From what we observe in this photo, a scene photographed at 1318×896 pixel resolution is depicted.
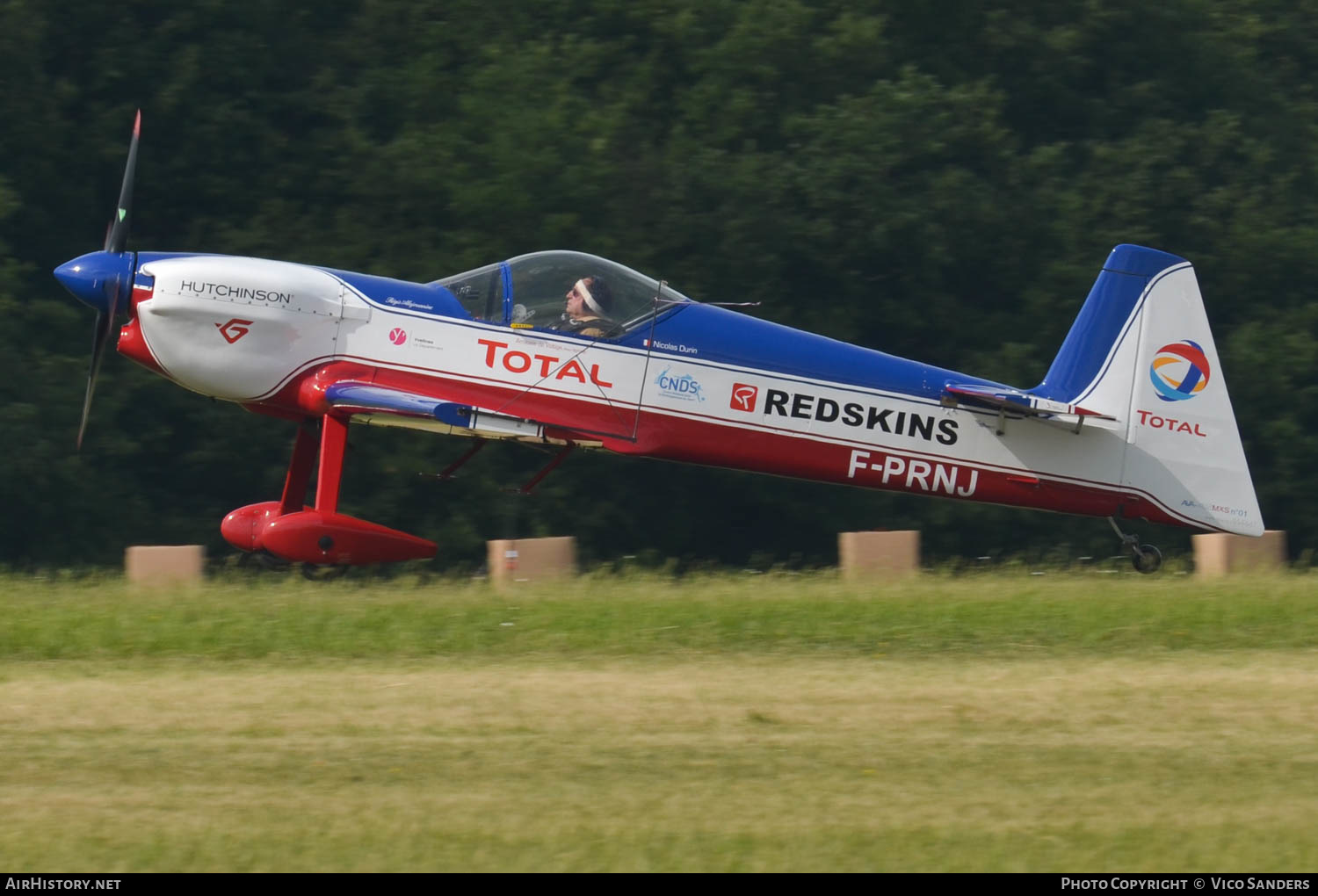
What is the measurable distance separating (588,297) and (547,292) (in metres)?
0.31

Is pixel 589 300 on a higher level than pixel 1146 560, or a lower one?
higher

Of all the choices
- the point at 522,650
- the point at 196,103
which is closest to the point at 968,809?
the point at 522,650

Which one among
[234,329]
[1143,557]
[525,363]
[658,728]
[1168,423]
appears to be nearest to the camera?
[658,728]

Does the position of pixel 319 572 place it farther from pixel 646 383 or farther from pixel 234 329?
pixel 646 383

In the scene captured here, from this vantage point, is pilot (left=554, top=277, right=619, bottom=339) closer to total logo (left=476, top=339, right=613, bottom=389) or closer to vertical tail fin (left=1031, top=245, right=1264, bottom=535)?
total logo (left=476, top=339, right=613, bottom=389)

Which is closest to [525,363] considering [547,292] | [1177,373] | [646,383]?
[547,292]

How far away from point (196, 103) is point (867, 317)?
378 inches

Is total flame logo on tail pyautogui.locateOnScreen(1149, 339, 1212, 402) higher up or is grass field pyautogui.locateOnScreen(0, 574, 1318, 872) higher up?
total flame logo on tail pyautogui.locateOnScreen(1149, 339, 1212, 402)

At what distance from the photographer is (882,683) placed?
25.8 feet

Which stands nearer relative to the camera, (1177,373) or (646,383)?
(646,383)

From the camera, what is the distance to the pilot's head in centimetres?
1139

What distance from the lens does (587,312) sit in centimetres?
1141

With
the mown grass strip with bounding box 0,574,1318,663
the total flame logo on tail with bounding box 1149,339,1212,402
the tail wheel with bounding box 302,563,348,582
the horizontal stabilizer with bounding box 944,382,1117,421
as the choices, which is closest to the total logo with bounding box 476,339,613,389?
the mown grass strip with bounding box 0,574,1318,663

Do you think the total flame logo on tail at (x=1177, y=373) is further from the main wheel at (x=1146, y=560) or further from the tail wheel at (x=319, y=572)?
the tail wheel at (x=319, y=572)
